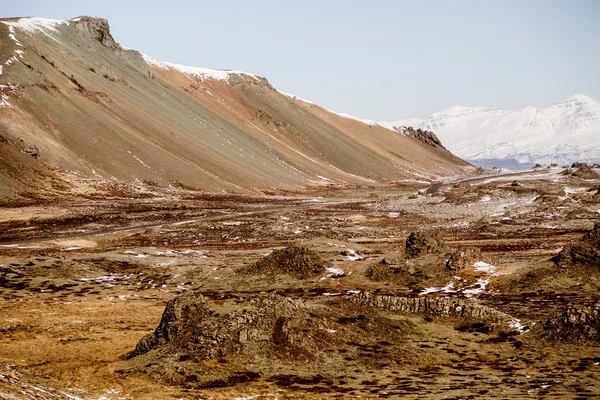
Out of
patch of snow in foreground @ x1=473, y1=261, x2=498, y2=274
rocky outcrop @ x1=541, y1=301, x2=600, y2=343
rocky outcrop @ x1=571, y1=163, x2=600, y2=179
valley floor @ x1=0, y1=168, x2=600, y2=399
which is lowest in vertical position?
valley floor @ x1=0, y1=168, x2=600, y2=399

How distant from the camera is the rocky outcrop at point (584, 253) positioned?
113ft

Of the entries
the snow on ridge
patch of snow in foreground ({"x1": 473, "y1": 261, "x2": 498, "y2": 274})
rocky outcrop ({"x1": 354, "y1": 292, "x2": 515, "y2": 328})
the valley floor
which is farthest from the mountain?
rocky outcrop ({"x1": 354, "y1": 292, "x2": 515, "y2": 328})

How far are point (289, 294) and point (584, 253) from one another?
18.1 meters

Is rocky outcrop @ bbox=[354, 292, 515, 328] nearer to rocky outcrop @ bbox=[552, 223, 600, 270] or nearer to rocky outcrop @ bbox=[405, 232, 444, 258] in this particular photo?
rocky outcrop @ bbox=[552, 223, 600, 270]

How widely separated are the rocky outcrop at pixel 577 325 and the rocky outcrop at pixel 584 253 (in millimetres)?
11627

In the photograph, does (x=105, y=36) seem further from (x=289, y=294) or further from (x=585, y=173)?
(x=289, y=294)

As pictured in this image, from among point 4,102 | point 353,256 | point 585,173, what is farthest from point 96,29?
point 353,256

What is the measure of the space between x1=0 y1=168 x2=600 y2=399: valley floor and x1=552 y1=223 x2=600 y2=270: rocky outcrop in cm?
86

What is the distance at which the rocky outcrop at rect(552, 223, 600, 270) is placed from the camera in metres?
34.6

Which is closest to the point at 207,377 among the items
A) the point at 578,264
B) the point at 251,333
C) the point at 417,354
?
the point at 251,333

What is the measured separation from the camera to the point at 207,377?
70.6 ft

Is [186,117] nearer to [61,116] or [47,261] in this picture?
[61,116]

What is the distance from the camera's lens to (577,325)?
23.5 meters

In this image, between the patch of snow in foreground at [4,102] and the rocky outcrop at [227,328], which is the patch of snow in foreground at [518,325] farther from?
the patch of snow in foreground at [4,102]
